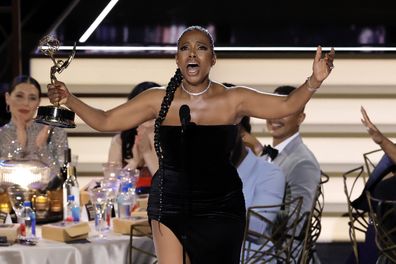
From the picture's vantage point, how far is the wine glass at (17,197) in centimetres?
451

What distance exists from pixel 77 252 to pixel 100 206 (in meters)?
0.35

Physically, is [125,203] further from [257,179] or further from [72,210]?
[257,179]

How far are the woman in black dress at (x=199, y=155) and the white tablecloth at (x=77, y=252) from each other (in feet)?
2.49

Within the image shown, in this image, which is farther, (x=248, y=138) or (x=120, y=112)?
(x=248, y=138)

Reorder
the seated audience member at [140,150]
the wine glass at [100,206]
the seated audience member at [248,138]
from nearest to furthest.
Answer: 1. the wine glass at [100,206]
2. the seated audience member at [248,138]
3. the seated audience member at [140,150]

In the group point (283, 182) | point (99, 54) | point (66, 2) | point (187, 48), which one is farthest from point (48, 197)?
point (66, 2)

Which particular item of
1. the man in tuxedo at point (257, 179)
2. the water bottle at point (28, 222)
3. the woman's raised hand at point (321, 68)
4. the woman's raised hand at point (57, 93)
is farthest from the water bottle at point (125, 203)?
the woman's raised hand at point (321, 68)

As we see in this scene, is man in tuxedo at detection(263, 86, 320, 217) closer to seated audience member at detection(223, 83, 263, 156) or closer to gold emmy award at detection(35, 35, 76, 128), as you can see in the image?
seated audience member at detection(223, 83, 263, 156)

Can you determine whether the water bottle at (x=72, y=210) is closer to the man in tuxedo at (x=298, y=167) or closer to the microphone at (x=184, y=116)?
the man in tuxedo at (x=298, y=167)

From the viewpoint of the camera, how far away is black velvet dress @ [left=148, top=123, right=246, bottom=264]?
3.51m

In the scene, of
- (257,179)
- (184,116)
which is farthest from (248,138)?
(184,116)

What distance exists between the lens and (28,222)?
451cm

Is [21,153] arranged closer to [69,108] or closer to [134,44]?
[69,108]

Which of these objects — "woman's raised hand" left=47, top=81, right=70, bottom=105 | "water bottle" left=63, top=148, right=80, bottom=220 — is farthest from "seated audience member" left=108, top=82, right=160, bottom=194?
"woman's raised hand" left=47, top=81, right=70, bottom=105
